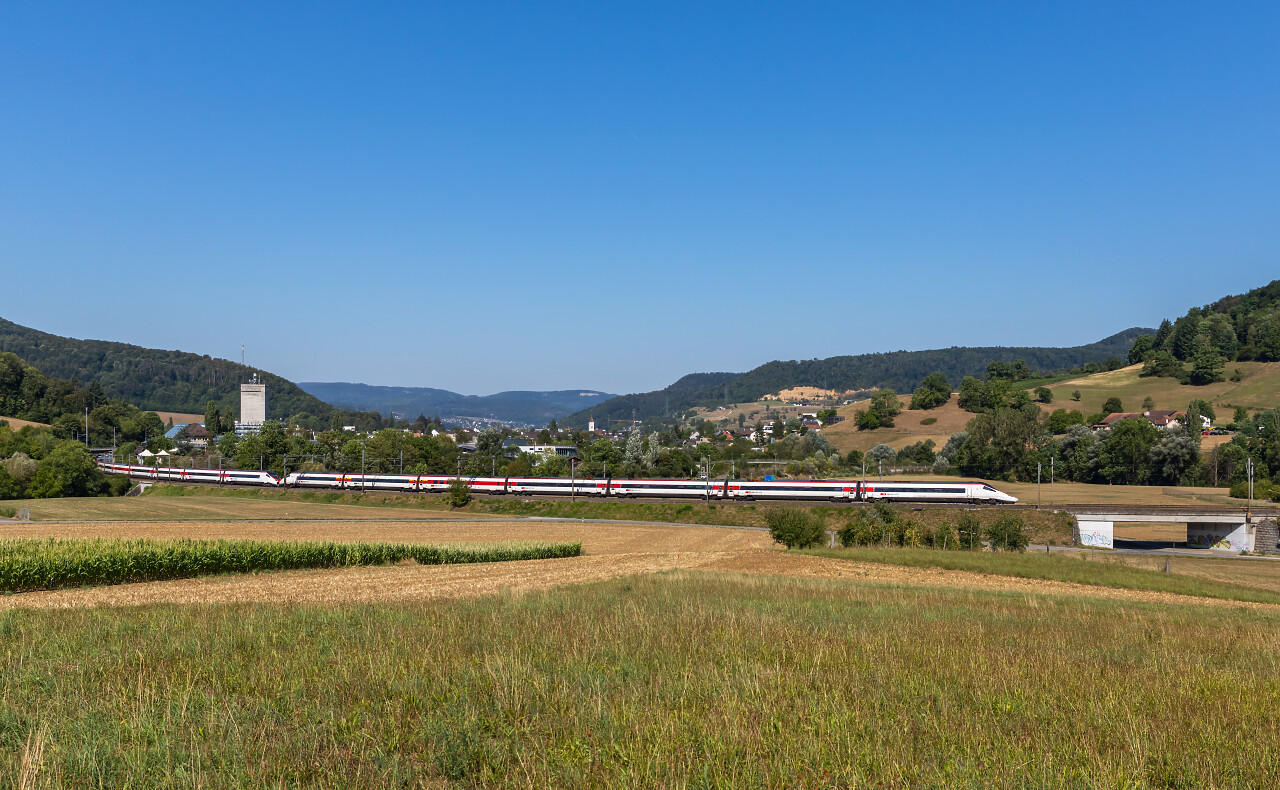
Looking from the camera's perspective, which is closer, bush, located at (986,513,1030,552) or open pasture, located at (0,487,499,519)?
bush, located at (986,513,1030,552)

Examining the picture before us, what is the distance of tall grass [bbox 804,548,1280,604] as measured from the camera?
1400 inches

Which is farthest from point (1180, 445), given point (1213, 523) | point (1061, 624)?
point (1061, 624)

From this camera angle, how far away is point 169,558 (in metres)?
34.4

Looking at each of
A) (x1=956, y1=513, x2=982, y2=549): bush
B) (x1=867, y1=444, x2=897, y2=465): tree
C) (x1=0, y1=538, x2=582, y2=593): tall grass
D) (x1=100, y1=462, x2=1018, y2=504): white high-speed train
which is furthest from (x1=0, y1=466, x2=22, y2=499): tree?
(x1=867, y1=444, x2=897, y2=465): tree

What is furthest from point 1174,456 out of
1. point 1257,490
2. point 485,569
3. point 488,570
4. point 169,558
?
point 169,558

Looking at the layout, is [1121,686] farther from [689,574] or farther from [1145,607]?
[689,574]

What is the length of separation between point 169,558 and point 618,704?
103ft

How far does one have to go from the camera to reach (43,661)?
12.1m

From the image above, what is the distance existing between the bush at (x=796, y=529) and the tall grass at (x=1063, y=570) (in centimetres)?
599

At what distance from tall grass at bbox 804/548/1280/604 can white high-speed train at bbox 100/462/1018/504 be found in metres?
35.7

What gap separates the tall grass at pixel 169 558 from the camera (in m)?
30.4

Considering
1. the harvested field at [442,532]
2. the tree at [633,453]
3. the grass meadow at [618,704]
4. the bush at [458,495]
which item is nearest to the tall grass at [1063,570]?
the harvested field at [442,532]

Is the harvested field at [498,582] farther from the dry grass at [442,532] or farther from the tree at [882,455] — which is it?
the tree at [882,455]

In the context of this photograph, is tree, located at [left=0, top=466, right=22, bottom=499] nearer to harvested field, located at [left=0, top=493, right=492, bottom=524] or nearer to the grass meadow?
harvested field, located at [left=0, top=493, right=492, bottom=524]
